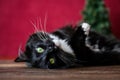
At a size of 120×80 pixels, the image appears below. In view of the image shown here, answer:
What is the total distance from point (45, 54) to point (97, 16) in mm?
1399

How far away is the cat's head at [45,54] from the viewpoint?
140 centimetres

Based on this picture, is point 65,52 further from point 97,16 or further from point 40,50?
point 97,16

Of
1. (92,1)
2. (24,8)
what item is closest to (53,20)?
(24,8)

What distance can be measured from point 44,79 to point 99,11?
5.48 ft

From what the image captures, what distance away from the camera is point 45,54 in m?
1.40

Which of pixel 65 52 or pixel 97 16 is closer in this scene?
pixel 65 52

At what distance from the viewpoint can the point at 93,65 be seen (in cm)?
154

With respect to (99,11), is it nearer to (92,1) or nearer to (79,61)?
(92,1)

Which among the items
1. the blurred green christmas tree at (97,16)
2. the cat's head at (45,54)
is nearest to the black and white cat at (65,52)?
the cat's head at (45,54)

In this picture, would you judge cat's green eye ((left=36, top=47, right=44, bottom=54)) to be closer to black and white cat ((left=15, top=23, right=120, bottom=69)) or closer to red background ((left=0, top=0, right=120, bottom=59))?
black and white cat ((left=15, top=23, right=120, bottom=69))

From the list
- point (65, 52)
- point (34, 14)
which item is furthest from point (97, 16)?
point (65, 52)

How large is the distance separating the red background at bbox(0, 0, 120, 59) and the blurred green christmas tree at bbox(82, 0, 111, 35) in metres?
0.30

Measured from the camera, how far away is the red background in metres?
3.00

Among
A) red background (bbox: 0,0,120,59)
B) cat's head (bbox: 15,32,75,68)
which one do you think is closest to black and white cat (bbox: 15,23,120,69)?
cat's head (bbox: 15,32,75,68)
